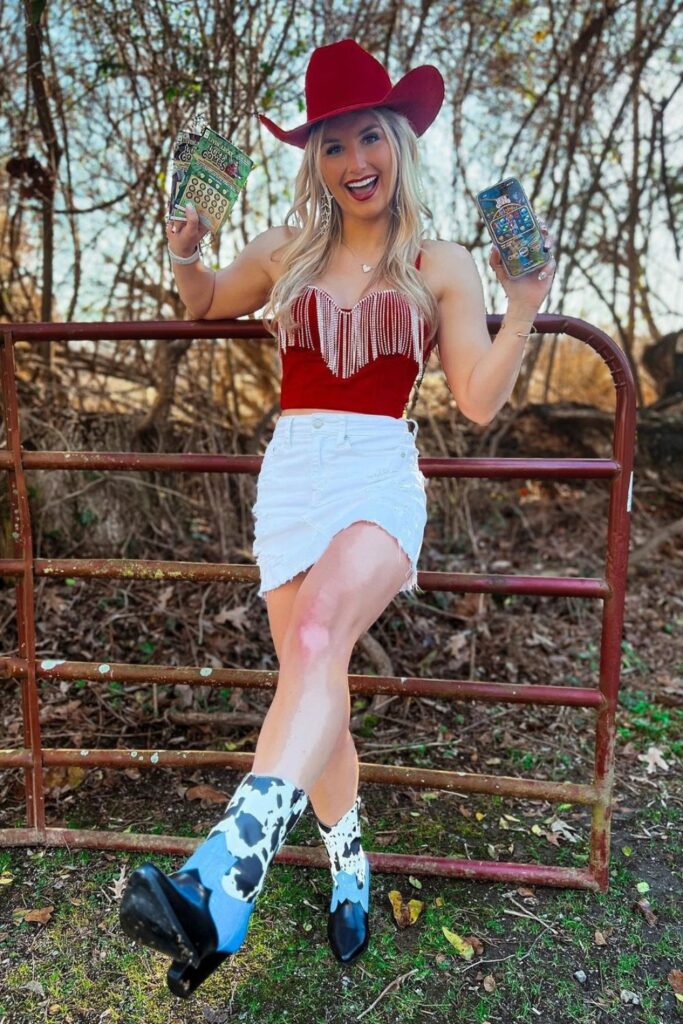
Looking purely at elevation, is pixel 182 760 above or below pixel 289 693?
below

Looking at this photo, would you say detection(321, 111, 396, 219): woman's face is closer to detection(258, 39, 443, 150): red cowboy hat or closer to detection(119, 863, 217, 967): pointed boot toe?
detection(258, 39, 443, 150): red cowboy hat

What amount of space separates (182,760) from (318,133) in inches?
67.6

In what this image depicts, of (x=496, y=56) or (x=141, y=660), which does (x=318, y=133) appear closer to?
(x=141, y=660)

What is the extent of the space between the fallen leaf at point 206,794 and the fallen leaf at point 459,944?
0.85m

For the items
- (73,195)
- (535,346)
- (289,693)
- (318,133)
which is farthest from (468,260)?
(535,346)

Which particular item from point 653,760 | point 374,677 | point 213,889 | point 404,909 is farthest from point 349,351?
point 653,760

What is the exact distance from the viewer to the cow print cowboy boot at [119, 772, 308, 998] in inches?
43.9

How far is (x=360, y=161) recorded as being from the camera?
174cm

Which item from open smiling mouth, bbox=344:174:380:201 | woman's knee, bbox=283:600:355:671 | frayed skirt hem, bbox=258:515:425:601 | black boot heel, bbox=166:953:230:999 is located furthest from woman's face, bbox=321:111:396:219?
black boot heel, bbox=166:953:230:999

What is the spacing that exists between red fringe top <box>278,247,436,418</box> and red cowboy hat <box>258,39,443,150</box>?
0.42 meters

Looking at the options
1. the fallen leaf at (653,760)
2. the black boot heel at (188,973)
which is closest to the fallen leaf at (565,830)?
the fallen leaf at (653,760)

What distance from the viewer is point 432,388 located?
463cm

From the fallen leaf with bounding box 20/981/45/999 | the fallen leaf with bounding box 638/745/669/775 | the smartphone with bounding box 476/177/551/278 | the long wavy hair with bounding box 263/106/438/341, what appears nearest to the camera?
the smartphone with bounding box 476/177/551/278

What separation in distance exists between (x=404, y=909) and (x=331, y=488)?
44.7 inches
